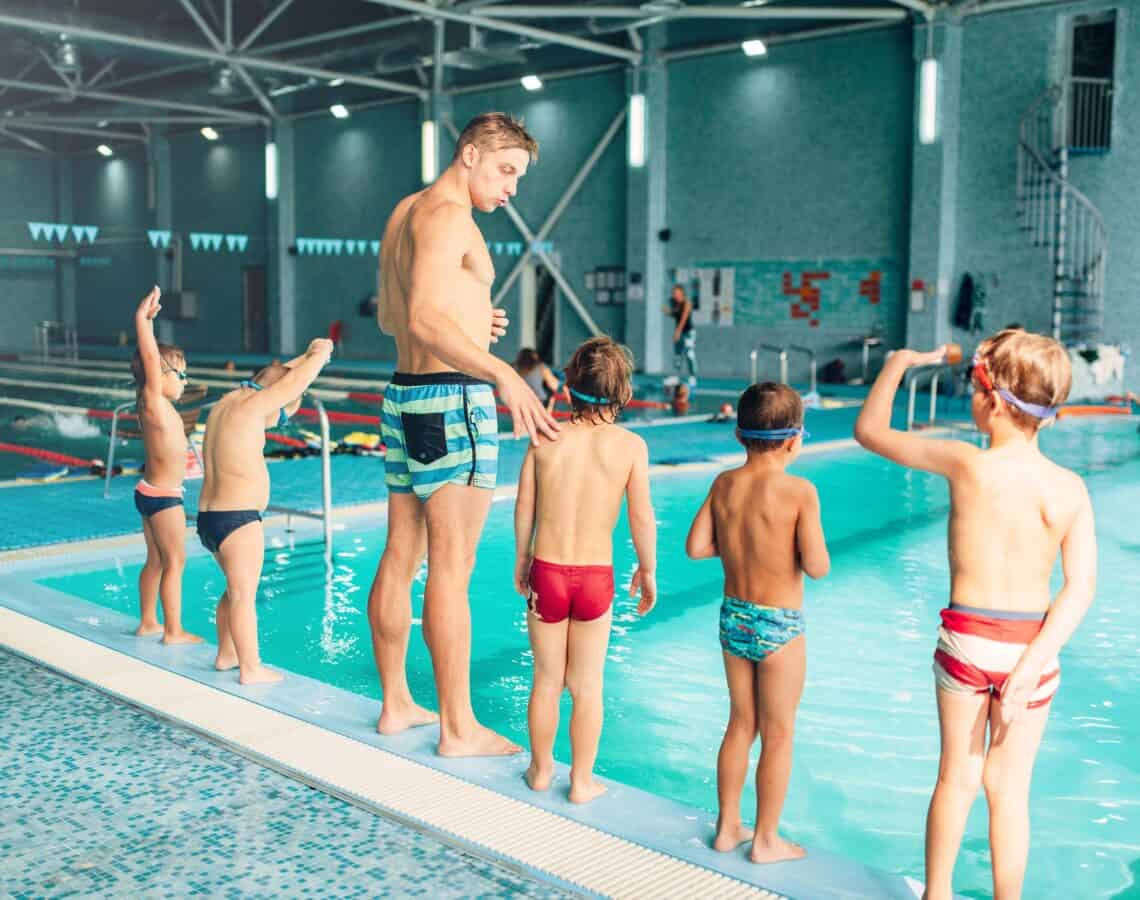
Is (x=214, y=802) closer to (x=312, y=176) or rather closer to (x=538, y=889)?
(x=538, y=889)

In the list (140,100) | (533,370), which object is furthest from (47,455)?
(140,100)

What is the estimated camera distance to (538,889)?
2391 mm

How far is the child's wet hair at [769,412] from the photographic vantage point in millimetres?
2584

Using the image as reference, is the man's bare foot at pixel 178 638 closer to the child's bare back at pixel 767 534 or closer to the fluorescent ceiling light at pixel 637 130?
the child's bare back at pixel 767 534

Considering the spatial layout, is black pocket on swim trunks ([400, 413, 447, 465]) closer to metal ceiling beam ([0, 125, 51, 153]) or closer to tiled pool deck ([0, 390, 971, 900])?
tiled pool deck ([0, 390, 971, 900])

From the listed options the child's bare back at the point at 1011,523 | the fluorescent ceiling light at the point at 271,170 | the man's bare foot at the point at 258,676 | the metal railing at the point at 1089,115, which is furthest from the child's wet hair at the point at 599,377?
the fluorescent ceiling light at the point at 271,170

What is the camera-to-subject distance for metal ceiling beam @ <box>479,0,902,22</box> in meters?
17.4

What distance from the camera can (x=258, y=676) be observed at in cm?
381

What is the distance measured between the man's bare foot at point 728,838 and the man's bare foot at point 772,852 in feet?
0.13

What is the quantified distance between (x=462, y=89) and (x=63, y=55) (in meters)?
7.84

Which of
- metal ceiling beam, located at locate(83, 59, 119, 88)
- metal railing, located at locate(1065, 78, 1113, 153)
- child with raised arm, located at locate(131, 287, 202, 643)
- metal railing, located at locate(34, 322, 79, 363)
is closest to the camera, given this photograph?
child with raised arm, located at locate(131, 287, 202, 643)

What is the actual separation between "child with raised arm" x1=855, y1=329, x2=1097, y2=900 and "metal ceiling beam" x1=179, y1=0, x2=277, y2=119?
18918 millimetres

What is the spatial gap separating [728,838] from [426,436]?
49.0 inches

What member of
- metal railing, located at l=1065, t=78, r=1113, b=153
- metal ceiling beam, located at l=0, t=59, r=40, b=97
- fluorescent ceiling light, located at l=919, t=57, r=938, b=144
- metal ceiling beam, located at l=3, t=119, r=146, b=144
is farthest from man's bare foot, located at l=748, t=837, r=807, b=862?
metal ceiling beam, located at l=3, t=119, r=146, b=144
